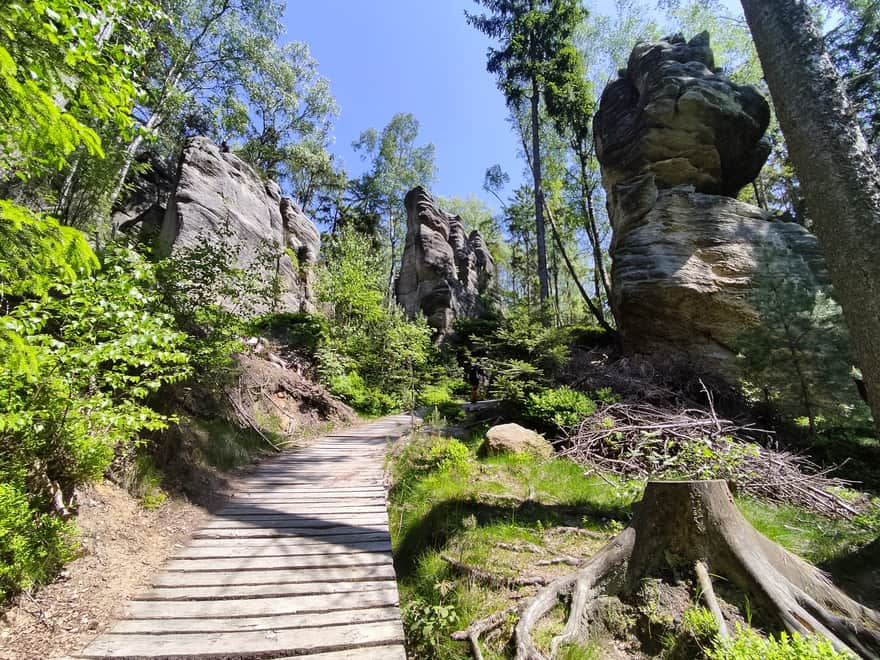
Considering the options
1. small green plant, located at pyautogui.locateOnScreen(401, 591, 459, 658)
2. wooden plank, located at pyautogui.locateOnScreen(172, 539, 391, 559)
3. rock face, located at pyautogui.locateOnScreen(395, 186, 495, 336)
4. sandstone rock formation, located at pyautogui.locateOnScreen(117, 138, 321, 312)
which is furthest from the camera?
rock face, located at pyautogui.locateOnScreen(395, 186, 495, 336)

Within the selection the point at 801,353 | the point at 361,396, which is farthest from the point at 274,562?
the point at 801,353

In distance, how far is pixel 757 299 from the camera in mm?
7781

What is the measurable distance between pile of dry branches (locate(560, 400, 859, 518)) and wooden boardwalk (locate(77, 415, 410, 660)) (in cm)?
306

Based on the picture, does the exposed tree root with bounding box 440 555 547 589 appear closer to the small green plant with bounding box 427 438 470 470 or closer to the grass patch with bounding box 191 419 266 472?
the small green plant with bounding box 427 438 470 470

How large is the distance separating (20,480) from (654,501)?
4481 mm

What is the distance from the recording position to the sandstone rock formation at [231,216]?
11.3 metres

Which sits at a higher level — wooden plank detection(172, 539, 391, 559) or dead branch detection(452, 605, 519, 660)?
wooden plank detection(172, 539, 391, 559)

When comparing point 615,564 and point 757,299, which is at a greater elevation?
point 757,299

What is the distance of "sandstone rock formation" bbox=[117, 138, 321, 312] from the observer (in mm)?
11305

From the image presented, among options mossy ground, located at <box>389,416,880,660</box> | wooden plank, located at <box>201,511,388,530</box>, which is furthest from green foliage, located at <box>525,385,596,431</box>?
wooden plank, located at <box>201,511,388,530</box>

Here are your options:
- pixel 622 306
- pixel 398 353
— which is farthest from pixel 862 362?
pixel 398 353

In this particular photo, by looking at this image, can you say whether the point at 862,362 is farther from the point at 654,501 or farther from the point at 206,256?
the point at 206,256

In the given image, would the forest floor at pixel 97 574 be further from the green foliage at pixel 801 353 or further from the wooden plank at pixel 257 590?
the green foliage at pixel 801 353

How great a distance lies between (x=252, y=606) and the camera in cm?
250
